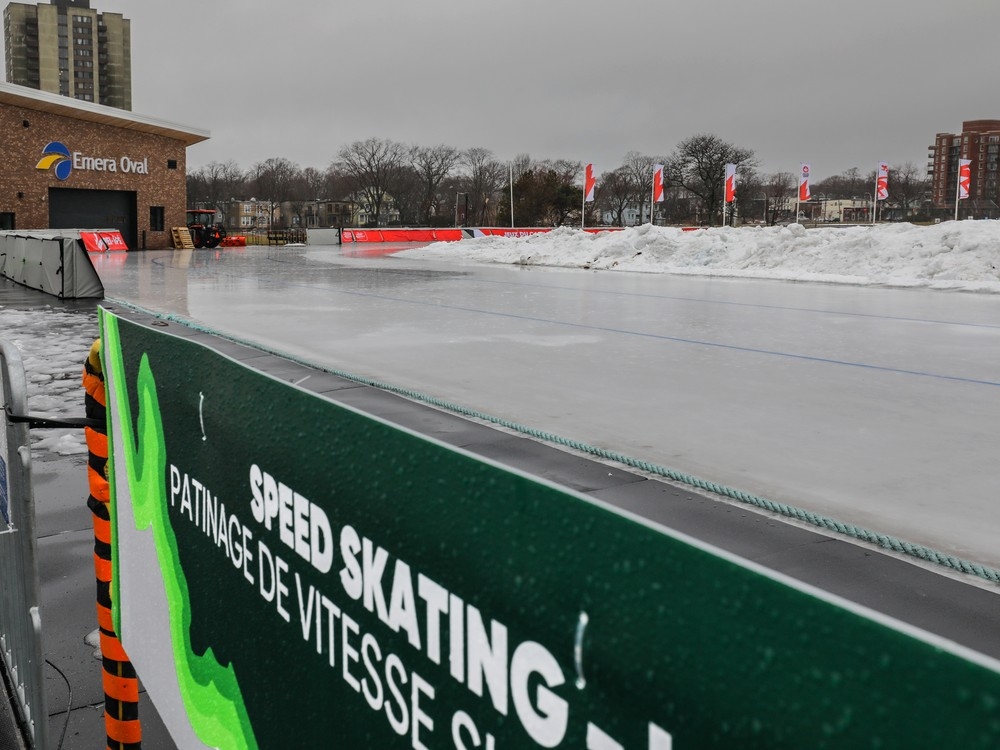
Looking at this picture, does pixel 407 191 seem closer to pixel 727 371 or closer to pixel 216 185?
pixel 216 185

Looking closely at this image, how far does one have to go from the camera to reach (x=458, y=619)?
1.19m

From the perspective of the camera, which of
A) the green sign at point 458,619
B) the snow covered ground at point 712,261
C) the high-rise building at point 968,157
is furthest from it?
the high-rise building at point 968,157

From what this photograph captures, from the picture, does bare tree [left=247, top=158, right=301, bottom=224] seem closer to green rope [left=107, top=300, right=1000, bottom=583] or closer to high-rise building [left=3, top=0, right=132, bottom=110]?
high-rise building [left=3, top=0, right=132, bottom=110]

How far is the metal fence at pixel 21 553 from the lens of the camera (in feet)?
9.51

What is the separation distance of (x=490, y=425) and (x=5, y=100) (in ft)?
140

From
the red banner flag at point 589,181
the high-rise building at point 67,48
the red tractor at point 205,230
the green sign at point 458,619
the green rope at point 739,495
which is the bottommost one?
the green rope at point 739,495

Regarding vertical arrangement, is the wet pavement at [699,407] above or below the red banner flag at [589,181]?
below

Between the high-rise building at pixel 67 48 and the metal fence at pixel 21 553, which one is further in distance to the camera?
the high-rise building at pixel 67 48

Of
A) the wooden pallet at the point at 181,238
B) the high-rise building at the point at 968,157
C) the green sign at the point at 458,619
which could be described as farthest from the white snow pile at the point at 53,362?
the high-rise building at the point at 968,157

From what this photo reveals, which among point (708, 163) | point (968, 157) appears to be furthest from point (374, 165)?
point (968, 157)

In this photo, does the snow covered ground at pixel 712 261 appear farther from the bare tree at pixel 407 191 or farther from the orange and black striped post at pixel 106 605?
the bare tree at pixel 407 191

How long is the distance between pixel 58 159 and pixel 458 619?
161ft

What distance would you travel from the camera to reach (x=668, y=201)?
106250 millimetres

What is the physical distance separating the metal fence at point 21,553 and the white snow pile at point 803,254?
2117 cm
